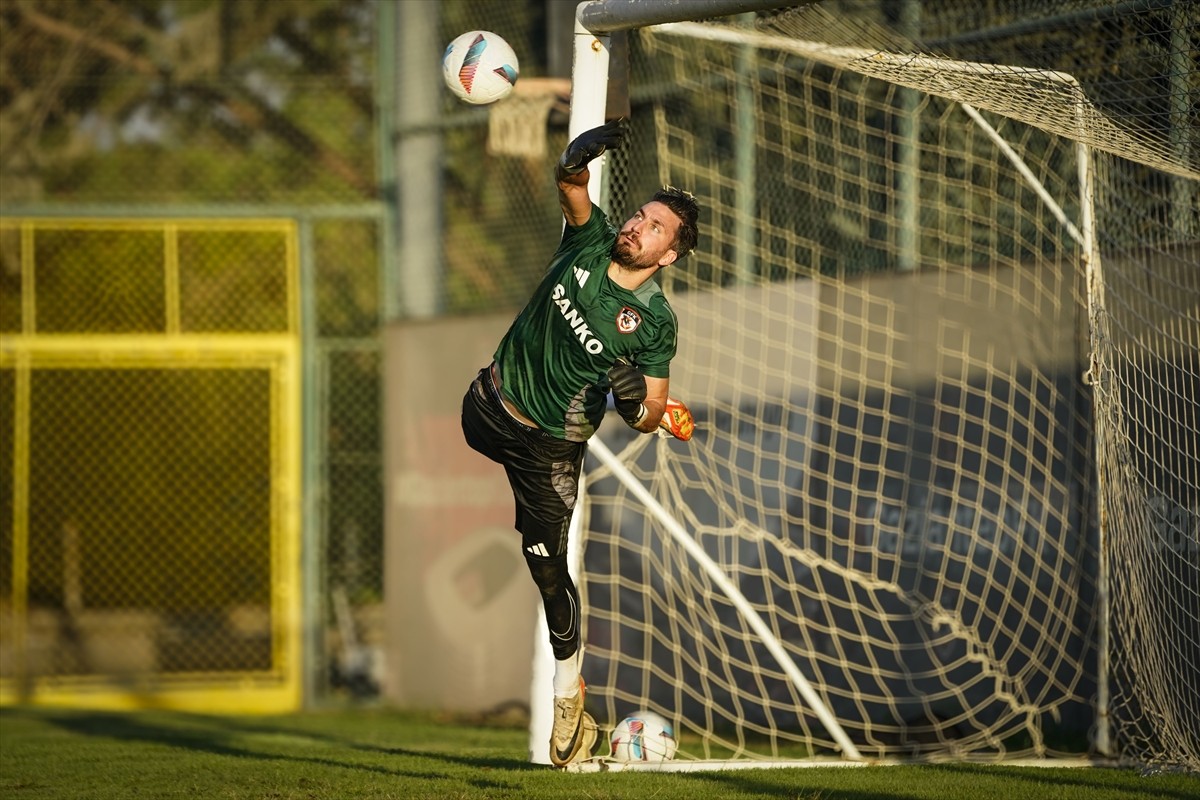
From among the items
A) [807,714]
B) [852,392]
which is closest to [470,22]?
[852,392]

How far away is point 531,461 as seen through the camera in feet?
22.5

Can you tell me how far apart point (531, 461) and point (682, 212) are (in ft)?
4.13

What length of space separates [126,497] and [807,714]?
21.4 ft

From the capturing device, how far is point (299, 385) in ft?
44.0

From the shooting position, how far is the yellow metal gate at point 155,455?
518 inches

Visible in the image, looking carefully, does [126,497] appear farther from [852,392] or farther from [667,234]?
[667,234]

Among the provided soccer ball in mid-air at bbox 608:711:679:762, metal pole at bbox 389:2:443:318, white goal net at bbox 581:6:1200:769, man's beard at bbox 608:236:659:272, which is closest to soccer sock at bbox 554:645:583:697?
soccer ball in mid-air at bbox 608:711:679:762

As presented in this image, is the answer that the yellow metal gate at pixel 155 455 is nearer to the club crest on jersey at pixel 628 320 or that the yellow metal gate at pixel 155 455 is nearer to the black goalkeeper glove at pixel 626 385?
the club crest on jersey at pixel 628 320

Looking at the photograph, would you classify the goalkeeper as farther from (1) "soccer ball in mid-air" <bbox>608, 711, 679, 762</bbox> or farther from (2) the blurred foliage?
(2) the blurred foliage

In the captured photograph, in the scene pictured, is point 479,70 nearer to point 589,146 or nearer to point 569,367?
point 589,146

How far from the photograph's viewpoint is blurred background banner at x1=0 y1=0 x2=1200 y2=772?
9.13m

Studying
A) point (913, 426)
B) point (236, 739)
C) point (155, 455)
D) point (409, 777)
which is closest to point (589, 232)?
point (409, 777)

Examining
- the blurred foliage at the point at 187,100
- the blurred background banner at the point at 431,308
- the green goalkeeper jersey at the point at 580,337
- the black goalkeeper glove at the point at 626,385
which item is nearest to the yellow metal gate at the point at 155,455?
the blurred background banner at the point at 431,308

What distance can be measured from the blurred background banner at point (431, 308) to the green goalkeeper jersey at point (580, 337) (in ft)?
5.54
